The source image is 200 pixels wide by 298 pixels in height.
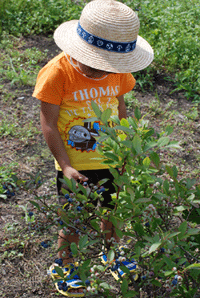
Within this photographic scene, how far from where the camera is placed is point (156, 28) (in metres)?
5.15

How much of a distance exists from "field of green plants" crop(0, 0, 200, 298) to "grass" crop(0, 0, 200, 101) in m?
0.02


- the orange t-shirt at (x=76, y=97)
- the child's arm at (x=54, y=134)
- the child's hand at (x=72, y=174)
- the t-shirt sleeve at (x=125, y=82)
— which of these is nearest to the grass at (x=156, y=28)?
the t-shirt sleeve at (x=125, y=82)

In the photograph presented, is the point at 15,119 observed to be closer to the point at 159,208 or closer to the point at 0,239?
the point at 0,239

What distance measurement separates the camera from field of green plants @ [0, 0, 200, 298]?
53.4 inches

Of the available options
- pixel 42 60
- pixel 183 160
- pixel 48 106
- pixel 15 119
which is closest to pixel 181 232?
pixel 48 106

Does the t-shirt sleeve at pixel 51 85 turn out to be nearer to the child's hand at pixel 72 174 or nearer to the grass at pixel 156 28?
the child's hand at pixel 72 174

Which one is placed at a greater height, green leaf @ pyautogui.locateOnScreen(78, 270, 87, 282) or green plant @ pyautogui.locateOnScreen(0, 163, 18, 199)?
green leaf @ pyautogui.locateOnScreen(78, 270, 87, 282)

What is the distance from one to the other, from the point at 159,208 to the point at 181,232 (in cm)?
21

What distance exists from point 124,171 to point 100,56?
0.63m

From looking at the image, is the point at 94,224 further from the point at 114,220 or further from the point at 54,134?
the point at 54,134

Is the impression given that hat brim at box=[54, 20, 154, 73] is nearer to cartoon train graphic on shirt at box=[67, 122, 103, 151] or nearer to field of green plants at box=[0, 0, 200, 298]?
field of green plants at box=[0, 0, 200, 298]

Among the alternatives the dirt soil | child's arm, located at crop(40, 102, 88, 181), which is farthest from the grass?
child's arm, located at crop(40, 102, 88, 181)

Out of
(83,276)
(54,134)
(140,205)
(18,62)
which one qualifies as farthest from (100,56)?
(18,62)

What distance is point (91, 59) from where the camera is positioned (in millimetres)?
1761
